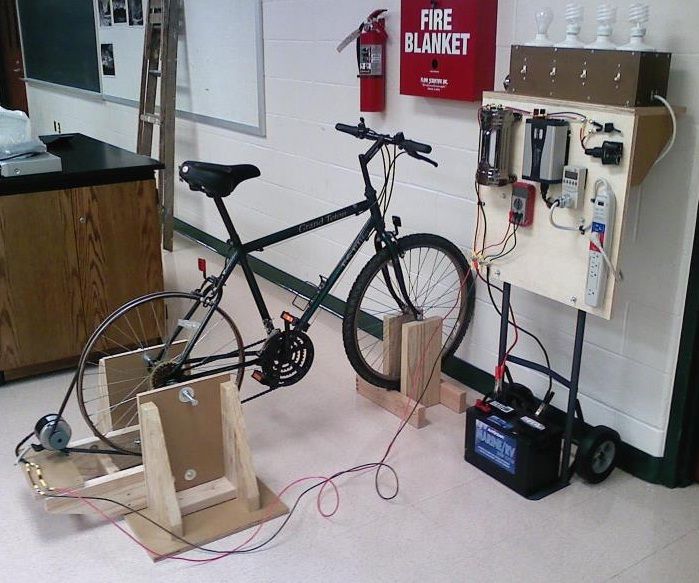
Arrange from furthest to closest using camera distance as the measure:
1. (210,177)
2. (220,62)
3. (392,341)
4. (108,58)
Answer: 1. (108,58)
2. (220,62)
3. (392,341)
4. (210,177)

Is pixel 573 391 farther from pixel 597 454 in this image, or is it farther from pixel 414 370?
pixel 414 370

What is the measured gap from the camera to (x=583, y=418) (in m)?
2.79

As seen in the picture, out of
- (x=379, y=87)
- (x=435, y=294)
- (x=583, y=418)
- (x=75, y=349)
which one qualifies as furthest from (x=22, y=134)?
(x=583, y=418)

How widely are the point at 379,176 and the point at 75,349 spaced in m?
1.60

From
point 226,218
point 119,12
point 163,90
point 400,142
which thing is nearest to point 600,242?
point 400,142

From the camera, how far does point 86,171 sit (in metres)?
3.28

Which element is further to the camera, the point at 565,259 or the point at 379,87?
the point at 379,87

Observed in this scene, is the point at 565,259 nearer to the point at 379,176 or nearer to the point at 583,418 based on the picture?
the point at 583,418

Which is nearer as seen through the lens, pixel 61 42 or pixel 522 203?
pixel 522 203

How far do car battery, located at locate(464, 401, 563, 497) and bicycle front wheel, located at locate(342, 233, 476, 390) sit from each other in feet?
1.96

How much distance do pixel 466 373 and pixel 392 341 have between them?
41cm

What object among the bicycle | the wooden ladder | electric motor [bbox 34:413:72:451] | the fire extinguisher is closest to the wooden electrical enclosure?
the bicycle

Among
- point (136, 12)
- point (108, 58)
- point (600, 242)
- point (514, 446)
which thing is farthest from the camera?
point (108, 58)

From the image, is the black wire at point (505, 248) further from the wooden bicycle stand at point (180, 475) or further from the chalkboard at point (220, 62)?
the chalkboard at point (220, 62)
